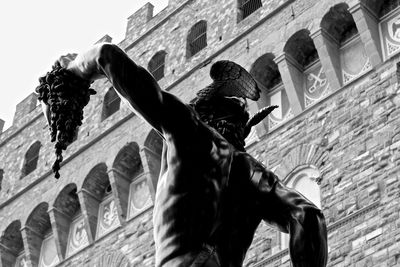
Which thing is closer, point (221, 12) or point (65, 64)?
point (65, 64)

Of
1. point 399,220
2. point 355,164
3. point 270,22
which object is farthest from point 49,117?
point 270,22

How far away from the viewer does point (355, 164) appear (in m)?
9.83

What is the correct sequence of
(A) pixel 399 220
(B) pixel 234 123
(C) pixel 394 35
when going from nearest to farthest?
1. (B) pixel 234 123
2. (A) pixel 399 220
3. (C) pixel 394 35

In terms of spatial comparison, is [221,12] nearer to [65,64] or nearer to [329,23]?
[329,23]

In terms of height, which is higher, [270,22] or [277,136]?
[270,22]

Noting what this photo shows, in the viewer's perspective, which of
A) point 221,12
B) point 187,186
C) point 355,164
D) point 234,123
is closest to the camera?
point 187,186

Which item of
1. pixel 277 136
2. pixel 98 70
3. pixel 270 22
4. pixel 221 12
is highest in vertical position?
pixel 221 12

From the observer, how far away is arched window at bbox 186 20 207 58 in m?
14.1

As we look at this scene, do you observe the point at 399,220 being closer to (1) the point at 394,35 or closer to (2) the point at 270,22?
(1) the point at 394,35

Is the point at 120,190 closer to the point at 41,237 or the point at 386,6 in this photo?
the point at 41,237

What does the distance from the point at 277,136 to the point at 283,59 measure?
1.07 m

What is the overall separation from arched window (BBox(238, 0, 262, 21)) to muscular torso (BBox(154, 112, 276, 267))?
1146cm

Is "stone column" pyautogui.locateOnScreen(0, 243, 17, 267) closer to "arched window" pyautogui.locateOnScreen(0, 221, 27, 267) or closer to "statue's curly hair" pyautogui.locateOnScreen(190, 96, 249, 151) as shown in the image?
"arched window" pyautogui.locateOnScreen(0, 221, 27, 267)

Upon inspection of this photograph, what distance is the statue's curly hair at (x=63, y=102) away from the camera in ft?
6.82
